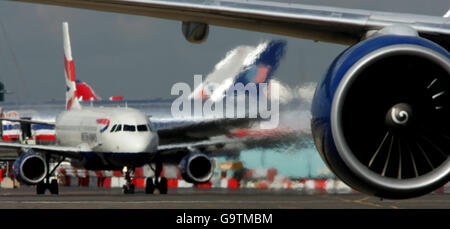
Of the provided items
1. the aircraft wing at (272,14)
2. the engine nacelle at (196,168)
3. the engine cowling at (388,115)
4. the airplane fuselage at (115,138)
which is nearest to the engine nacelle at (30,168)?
the airplane fuselage at (115,138)

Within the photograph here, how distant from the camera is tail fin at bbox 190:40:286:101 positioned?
30.7m

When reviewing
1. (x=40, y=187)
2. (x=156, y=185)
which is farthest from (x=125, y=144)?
(x=40, y=187)

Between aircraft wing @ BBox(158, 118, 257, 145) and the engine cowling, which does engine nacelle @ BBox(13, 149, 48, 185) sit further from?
the engine cowling

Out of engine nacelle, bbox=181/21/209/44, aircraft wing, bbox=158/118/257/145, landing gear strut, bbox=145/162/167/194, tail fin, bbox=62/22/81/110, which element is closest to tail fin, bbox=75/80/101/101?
aircraft wing, bbox=158/118/257/145

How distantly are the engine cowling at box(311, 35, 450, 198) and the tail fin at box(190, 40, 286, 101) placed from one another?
17.2 meters

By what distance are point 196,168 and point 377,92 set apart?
72.0 ft

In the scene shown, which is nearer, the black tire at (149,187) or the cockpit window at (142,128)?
the cockpit window at (142,128)

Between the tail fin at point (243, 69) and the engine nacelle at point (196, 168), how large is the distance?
3446 millimetres

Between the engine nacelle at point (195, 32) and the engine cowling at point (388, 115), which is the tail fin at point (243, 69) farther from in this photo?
the engine cowling at point (388, 115)

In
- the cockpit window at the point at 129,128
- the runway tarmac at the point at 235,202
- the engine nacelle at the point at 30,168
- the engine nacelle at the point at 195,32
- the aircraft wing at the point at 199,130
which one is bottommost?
the runway tarmac at the point at 235,202

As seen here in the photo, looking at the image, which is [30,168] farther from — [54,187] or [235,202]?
[235,202]

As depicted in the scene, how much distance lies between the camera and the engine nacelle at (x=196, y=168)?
29.6 metres

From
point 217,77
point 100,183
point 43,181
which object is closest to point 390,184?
point 43,181

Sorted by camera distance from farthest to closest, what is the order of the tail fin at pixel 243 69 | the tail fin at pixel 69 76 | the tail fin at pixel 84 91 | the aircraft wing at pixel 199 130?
the tail fin at pixel 84 91, the aircraft wing at pixel 199 130, the tail fin at pixel 69 76, the tail fin at pixel 243 69
